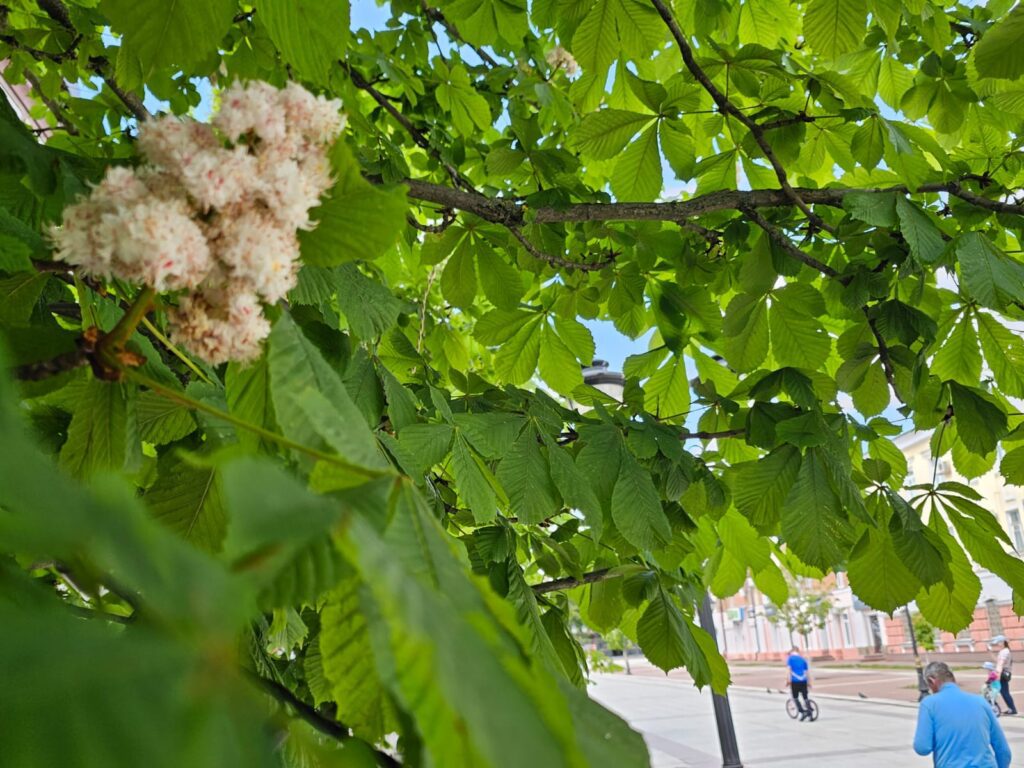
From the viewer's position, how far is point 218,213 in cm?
35

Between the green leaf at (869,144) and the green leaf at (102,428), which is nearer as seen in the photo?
the green leaf at (102,428)

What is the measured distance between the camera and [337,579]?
8.8 inches

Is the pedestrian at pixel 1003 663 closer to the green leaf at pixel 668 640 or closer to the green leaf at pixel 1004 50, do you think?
the green leaf at pixel 668 640

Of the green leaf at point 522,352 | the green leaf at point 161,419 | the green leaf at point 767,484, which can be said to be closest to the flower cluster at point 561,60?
the green leaf at point 522,352

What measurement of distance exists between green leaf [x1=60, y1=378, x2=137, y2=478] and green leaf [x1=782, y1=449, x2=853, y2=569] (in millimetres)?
967

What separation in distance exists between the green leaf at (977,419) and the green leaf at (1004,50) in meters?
0.48

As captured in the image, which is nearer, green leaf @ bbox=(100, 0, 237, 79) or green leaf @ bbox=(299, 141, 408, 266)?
green leaf @ bbox=(299, 141, 408, 266)

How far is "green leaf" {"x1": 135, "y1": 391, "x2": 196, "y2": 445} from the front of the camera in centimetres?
53

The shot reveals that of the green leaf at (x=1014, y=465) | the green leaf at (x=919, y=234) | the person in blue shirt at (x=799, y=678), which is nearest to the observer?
the green leaf at (x=919, y=234)

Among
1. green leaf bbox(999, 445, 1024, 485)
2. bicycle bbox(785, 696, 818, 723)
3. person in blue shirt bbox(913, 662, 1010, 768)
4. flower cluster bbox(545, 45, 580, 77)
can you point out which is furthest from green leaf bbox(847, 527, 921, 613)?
bicycle bbox(785, 696, 818, 723)

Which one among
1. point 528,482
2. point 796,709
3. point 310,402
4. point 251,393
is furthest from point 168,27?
point 796,709

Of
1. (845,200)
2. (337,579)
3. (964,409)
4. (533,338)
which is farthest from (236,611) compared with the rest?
(533,338)

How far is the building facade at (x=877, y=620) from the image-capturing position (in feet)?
48.7

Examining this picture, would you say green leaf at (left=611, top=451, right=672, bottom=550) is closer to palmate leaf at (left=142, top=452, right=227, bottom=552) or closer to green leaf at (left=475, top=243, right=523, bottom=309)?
green leaf at (left=475, top=243, right=523, bottom=309)
